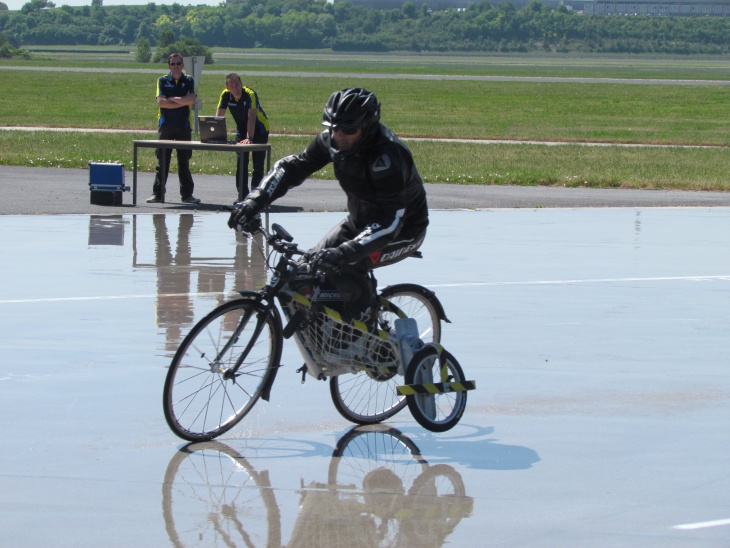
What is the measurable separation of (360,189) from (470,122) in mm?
35355

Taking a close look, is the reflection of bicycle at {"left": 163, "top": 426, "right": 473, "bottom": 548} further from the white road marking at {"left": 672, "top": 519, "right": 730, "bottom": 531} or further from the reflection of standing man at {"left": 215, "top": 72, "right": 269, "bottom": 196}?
the reflection of standing man at {"left": 215, "top": 72, "right": 269, "bottom": 196}

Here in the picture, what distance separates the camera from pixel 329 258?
20.7 ft

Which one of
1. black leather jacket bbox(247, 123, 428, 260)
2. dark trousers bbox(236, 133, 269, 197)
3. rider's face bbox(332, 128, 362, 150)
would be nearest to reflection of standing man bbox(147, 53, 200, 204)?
dark trousers bbox(236, 133, 269, 197)

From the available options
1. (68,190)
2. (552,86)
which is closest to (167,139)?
(68,190)

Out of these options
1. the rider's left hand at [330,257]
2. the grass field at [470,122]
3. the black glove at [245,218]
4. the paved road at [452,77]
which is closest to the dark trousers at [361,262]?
the rider's left hand at [330,257]

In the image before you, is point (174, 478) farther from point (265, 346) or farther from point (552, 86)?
point (552, 86)

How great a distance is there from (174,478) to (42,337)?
3.23 meters

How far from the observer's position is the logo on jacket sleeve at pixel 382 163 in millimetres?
6492

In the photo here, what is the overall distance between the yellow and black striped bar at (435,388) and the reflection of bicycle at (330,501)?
30 centimetres

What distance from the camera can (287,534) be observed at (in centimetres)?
521

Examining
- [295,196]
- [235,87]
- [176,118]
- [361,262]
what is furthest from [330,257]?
[295,196]

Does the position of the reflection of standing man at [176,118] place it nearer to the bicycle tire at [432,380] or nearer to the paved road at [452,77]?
the bicycle tire at [432,380]

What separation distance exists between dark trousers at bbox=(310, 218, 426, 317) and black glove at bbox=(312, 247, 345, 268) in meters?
0.15

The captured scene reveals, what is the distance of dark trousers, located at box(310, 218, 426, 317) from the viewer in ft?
21.8
